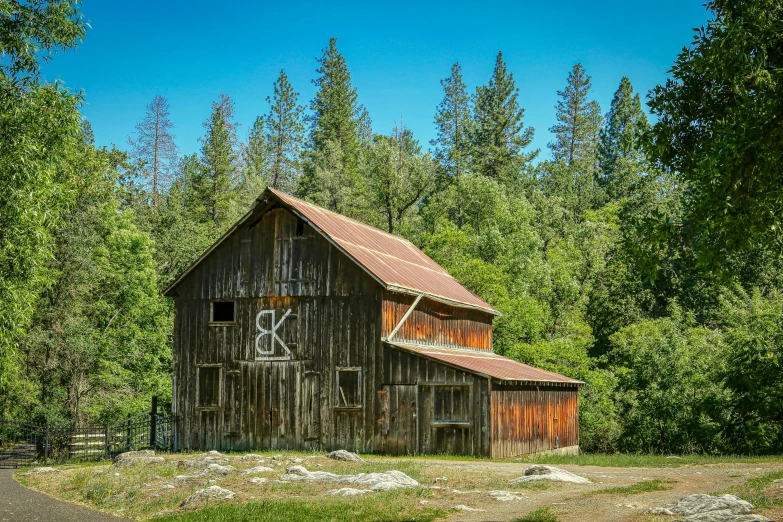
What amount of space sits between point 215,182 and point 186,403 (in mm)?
40271

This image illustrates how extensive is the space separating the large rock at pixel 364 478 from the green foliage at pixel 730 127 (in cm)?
793

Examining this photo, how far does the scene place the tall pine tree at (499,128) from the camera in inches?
2931

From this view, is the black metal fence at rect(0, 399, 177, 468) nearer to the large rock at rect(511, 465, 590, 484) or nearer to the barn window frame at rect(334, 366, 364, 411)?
the barn window frame at rect(334, 366, 364, 411)

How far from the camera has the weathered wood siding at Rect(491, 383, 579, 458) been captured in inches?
1135

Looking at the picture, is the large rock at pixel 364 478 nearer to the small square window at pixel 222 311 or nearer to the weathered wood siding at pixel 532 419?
the weathered wood siding at pixel 532 419

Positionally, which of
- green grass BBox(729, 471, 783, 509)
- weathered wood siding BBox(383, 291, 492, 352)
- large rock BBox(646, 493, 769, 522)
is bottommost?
green grass BBox(729, 471, 783, 509)

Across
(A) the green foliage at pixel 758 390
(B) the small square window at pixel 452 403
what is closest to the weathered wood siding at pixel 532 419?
(B) the small square window at pixel 452 403

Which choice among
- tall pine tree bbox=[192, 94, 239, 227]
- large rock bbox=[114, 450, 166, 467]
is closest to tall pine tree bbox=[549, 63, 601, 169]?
tall pine tree bbox=[192, 94, 239, 227]

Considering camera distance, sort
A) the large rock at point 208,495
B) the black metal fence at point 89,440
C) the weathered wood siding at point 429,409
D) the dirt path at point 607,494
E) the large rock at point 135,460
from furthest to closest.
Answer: the black metal fence at point 89,440 → the weathered wood siding at point 429,409 → the large rock at point 135,460 → the large rock at point 208,495 → the dirt path at point 607,494

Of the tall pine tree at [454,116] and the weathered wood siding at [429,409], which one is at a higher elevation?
the tall pine tree at [454,116]

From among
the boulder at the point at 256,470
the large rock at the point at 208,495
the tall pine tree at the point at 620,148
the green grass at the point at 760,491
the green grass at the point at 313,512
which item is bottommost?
the boulder at the point at 256,470

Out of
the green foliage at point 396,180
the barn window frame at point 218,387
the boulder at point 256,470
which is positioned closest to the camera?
the boulder at point 256,470

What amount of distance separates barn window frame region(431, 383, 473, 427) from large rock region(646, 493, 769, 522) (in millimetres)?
14181

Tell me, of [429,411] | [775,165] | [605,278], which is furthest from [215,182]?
[775,165]
